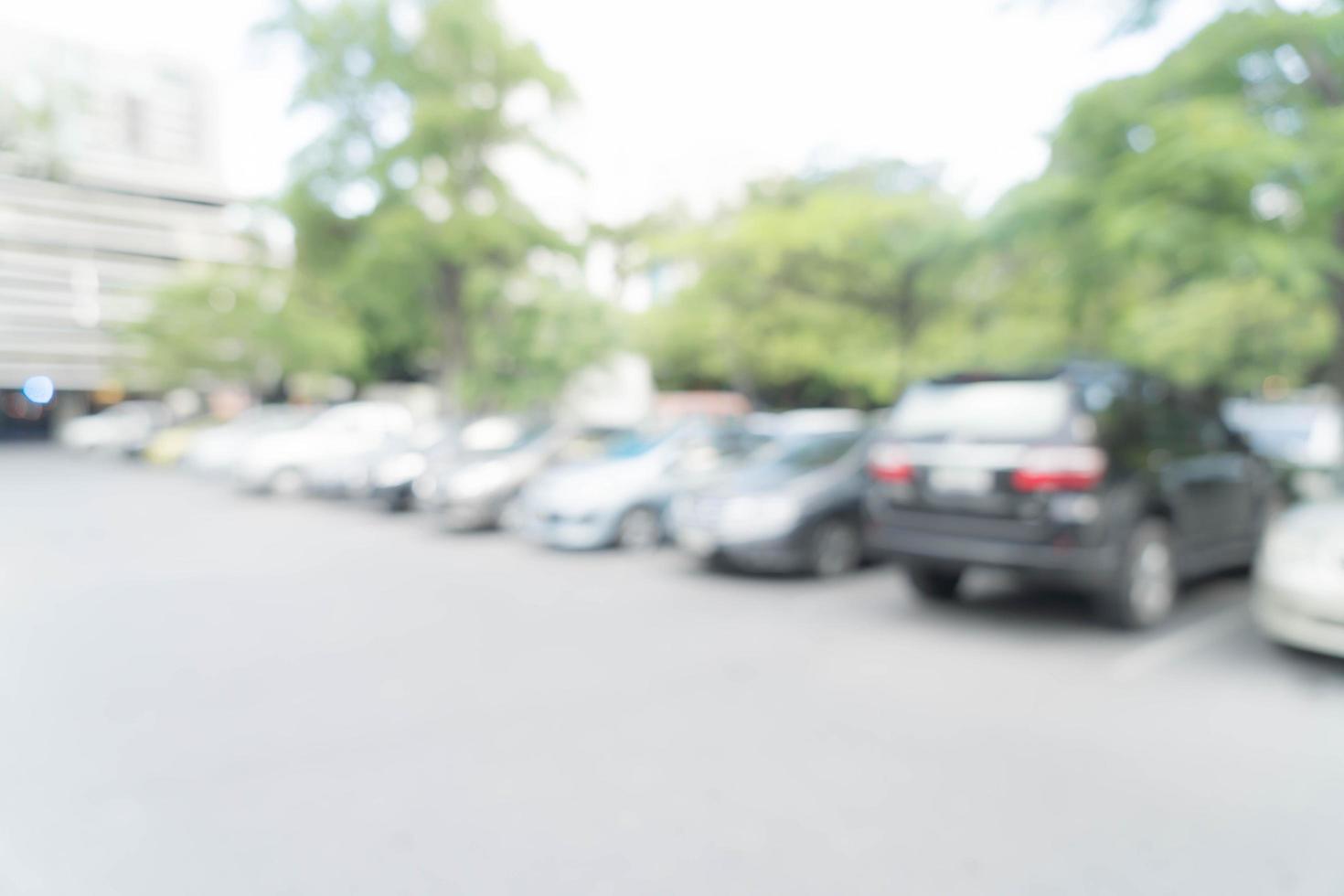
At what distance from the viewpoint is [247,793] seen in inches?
142

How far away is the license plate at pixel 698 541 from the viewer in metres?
8.03

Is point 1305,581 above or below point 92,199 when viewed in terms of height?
below

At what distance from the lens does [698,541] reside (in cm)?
816

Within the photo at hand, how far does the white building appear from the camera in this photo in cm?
733

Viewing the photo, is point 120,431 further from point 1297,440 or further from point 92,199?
point 1297,440

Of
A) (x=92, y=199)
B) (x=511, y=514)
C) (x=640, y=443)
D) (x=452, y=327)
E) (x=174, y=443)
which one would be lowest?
(x=174, y=443)

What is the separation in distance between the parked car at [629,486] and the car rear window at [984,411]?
4.16 meters

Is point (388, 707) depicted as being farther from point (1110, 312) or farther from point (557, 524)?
point (1110, 312)

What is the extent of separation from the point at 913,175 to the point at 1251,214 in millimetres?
9200

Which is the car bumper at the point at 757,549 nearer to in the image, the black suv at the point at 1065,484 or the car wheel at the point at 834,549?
the car wheel at the point at 834,549

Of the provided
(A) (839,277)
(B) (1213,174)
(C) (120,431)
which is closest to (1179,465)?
(B) (1213,174)

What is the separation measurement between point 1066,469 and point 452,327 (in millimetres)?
19578

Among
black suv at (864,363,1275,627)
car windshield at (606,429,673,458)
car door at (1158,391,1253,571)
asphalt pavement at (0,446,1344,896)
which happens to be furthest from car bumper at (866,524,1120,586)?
car windshield at (606,429,673,458)

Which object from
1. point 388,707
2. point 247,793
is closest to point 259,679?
point 388,707
